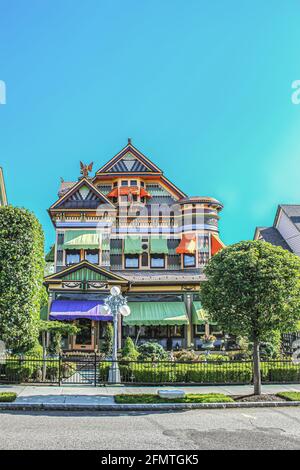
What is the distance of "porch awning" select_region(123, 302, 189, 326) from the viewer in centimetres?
3005

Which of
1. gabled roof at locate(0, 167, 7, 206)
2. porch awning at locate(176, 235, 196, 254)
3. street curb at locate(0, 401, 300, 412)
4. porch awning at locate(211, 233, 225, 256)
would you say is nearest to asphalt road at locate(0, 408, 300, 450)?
street curb at locate(0, 401, 300, 412)

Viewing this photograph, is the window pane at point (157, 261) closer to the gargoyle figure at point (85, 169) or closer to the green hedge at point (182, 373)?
the gargoyle figure at point (85, 169)

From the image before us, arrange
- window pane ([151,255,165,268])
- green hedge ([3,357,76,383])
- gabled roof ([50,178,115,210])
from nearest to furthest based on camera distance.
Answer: green hedge ([3,357,76,383])
window pane ([151,255,165,268])
gabled roof ([50,178,115,210])

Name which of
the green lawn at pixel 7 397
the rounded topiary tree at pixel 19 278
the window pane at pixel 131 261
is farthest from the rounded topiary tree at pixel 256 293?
the window pane at pixel 131 261

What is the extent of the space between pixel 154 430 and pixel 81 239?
938 inches

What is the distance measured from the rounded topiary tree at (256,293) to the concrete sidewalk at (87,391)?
208 cm

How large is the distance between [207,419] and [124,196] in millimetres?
25360

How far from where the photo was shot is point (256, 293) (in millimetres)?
14984

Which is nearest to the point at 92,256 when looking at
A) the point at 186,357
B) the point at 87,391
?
the point at 186,357

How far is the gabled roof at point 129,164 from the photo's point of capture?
1455 inches

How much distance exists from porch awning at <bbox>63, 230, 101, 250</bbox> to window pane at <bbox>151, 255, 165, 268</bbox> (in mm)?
4349

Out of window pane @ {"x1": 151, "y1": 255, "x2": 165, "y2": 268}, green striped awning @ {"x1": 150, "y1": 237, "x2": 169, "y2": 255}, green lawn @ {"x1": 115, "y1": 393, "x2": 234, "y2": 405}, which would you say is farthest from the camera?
window pane @ {"x1": 151, "y1": 255, "x2": 165, "y2": 268}

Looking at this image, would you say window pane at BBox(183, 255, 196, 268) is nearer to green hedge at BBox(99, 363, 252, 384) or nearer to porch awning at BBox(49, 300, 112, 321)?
porch awning at BBox(49, 300, 112, 321)
